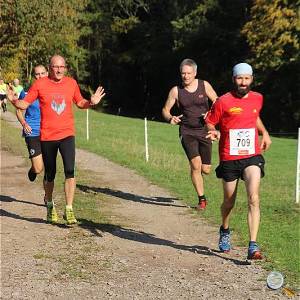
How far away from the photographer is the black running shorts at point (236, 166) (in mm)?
6605

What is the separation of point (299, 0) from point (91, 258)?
38992mm

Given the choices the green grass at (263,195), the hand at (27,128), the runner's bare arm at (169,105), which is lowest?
the green grass at (263,195)

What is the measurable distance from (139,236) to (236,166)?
5.91ft

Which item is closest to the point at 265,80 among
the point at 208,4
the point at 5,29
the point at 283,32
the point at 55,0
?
the point at 283,32

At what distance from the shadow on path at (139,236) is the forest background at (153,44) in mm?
23340

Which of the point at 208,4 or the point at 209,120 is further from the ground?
the point at 208,4

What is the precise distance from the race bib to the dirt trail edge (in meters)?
1.18

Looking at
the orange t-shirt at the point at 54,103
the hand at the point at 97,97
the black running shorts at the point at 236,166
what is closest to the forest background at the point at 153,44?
the orange t-shirt at the point at 54,103

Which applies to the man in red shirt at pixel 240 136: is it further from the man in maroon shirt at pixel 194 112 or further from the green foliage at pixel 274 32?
the green foliage at pixel 274 32

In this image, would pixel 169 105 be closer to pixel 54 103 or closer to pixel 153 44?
pixel 54 103

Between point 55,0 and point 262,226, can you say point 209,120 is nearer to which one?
point 262,226

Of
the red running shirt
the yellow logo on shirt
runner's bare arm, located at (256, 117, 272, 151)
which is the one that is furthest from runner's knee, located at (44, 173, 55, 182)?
runner's bare arm, located at (256, 117, 272, 151)

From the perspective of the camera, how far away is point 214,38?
5612 centimetres

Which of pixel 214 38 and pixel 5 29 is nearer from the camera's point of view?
pixel 5 29
